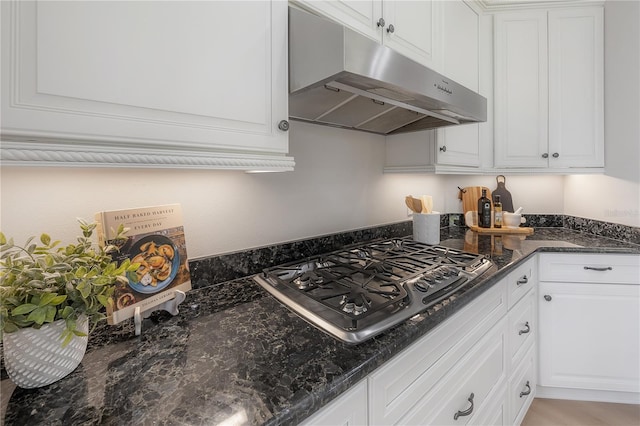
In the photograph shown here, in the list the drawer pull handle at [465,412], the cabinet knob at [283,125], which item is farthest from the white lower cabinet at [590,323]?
the cabinet knob at [283,125]

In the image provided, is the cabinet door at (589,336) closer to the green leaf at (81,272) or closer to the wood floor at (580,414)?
the wood floor at (580,414)

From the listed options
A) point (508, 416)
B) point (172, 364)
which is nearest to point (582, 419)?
point (508, 416)

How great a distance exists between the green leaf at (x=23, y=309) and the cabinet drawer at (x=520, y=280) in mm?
1517

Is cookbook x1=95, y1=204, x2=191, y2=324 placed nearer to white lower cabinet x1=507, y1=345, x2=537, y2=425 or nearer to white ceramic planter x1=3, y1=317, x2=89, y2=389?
white ceramic planter x1=3, y1=317, x2=89, y2=389

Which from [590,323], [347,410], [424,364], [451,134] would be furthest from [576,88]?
[347,410]

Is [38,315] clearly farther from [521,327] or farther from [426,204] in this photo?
[521,327]

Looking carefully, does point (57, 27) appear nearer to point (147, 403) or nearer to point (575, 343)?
point (147, 403)

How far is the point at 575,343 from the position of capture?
1.57 metres

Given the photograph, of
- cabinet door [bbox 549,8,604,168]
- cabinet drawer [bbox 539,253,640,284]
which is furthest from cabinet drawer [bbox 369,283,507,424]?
cabinet door [bbox 549,8,604,168]

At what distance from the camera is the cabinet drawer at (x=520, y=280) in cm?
127

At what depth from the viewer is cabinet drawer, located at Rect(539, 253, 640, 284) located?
1.48m

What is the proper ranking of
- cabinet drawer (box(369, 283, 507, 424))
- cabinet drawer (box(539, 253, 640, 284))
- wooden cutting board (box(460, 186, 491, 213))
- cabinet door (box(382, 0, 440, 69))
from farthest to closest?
wooden cutting board (box(460, 186, 491, 213))
cabinet drawer (box(539, 253, 640, 284))
cabinet door (box(382, 0, 440, 69))
cabinet drawer (box(369, 283, 507, 424))

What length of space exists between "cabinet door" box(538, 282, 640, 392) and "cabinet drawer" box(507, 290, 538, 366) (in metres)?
0.10

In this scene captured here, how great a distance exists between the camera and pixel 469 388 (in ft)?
3.17
